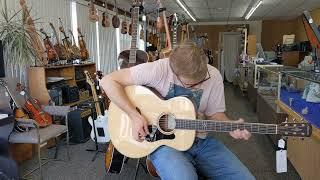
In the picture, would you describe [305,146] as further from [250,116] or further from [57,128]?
[250,116]

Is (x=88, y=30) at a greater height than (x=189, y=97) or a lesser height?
greater

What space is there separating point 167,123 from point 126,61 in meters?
1.71

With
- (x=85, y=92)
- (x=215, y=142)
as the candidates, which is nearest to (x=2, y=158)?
(x=215, y=142)

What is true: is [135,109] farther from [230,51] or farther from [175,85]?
[230,51]

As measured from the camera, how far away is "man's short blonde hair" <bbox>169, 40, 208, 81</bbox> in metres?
1.74

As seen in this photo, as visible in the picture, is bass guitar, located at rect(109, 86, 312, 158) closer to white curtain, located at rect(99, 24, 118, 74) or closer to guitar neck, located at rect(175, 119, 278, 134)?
guitar neck, located at rect(175, 119, 278, 134)

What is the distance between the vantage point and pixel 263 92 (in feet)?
16.9

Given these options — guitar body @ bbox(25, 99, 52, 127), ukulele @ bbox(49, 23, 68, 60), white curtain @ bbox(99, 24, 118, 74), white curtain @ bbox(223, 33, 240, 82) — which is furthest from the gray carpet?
white curtain @ bbox(223, 33, 240, 82)

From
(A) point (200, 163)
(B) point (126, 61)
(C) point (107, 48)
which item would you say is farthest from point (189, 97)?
(C) point (107, 48)

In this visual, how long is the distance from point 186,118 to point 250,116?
14.6ft

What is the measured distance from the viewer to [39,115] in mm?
3496

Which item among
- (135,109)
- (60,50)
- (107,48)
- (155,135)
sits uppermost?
(107,48)

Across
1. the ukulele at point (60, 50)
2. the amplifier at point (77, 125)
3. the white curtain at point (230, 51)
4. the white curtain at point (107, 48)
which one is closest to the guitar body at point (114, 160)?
the amplifier at point (77, 125)

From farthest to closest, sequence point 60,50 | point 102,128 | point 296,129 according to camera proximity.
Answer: point 60,50
point 102,128
point 296,129
